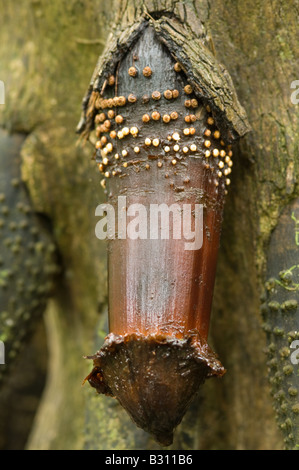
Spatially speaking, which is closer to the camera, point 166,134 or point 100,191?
point 166,134

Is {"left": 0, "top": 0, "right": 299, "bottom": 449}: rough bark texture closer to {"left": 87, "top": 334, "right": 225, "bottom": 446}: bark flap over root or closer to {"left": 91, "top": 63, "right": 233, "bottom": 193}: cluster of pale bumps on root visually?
{"left": 91, "top": 63, "right": 233, "bottom": 193}: cluster of pale bumps on root

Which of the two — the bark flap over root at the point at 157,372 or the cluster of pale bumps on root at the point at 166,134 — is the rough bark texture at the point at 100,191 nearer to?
the cluster of pale bumps on root at the point at 166,134

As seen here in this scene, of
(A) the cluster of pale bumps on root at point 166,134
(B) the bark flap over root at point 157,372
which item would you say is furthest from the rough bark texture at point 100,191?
(B) the bark flap over root at point 157,372

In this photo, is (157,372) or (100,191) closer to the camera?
(157,372)

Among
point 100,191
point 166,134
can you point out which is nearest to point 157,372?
point 166,134

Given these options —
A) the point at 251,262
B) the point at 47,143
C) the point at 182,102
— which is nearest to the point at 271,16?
the point at 182,102

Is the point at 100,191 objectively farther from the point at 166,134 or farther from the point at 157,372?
the point at 157,372

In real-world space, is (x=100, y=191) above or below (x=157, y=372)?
above

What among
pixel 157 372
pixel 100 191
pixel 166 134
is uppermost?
pixel 166 134
